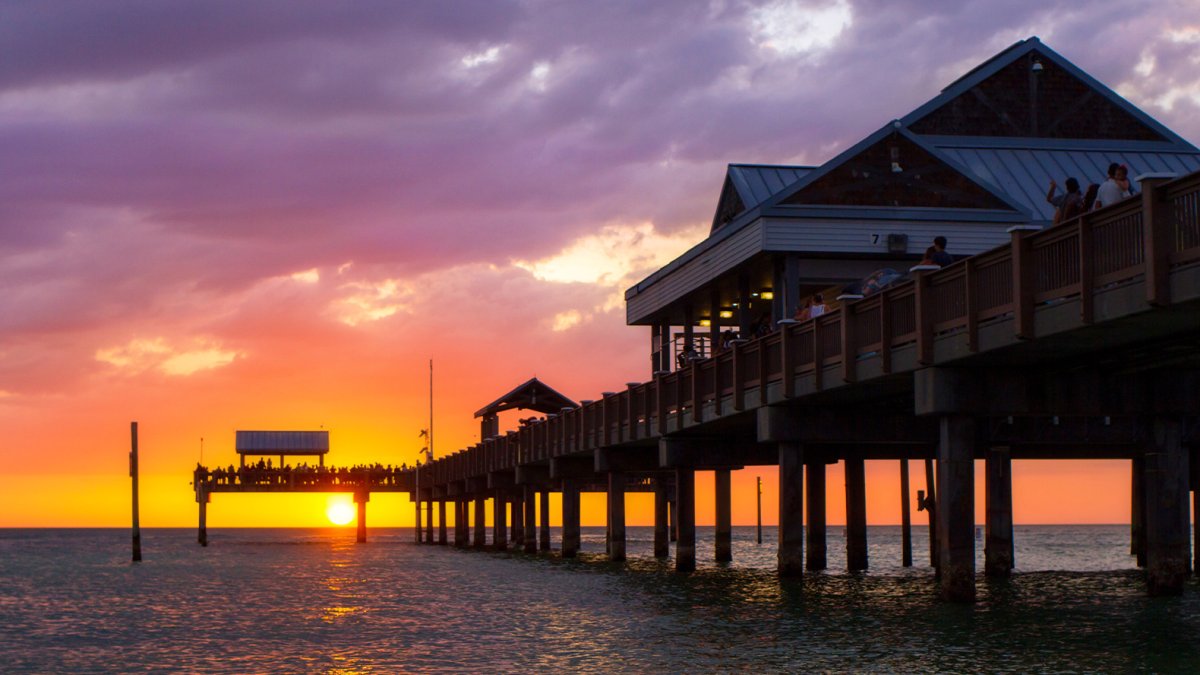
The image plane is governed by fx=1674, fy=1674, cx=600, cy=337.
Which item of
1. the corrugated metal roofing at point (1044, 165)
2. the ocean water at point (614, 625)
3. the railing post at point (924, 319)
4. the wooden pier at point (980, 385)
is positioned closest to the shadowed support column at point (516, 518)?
the ocean water at point (614, 625)

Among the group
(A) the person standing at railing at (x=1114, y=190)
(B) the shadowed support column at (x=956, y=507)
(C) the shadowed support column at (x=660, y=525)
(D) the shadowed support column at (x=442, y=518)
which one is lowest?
(D) the shadowed support column at (x=442, y=518)

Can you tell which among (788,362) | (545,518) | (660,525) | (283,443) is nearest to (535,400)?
(545,518)

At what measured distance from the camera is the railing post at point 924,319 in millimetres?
27734

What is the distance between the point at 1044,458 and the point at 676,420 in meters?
13.1

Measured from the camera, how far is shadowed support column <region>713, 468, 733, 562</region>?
6097 cm

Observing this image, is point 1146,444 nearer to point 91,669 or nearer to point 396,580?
point 91,669

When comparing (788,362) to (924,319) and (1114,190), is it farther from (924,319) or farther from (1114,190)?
(1114,190)

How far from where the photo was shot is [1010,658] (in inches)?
907

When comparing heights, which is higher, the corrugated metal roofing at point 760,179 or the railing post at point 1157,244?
the corrugated metal roofing at point 760,179

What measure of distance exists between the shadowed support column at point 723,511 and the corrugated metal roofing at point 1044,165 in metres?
14.7

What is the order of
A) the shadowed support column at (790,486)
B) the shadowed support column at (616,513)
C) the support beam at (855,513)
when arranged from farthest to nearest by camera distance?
the shadowed support column at (616,513) → the support beam at (855,513) → the shadowed support column at (790,486)

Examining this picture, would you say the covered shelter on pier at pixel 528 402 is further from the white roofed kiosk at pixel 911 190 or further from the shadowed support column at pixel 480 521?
the white roofed kiosk at pixel 911 190

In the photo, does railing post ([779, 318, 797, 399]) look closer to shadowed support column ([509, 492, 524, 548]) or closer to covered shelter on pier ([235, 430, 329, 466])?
shadowed support column ([509, 492, 524, 548])

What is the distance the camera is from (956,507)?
28.0m
